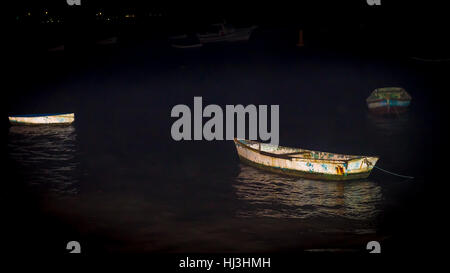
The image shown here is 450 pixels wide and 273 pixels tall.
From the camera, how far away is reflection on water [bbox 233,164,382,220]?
28.9 m

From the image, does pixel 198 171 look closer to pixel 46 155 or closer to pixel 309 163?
pixel 309 163

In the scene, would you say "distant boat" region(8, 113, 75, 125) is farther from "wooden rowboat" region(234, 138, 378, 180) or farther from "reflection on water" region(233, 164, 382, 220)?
"reflection on water" region(233, 164, 382, 220)

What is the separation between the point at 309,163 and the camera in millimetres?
34688

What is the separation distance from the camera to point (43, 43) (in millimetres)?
122375

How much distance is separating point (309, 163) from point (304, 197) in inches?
139

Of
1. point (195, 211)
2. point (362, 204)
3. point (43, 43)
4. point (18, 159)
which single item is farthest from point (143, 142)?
point (43, 43)

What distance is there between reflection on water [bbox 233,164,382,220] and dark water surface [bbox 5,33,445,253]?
0.11 m

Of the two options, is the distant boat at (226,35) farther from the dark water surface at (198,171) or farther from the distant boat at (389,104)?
the distant boat at (389,104)

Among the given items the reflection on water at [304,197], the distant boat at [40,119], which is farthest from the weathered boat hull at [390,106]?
the distant boat at [40,119]

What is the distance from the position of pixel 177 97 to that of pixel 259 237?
52.5 m

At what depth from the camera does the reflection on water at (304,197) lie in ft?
94.9
